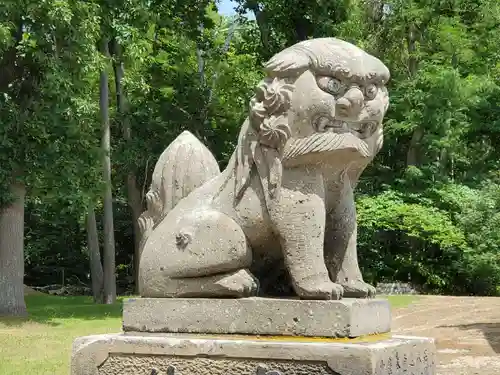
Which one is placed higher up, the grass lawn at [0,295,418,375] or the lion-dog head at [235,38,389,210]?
the lion-dog head at [235,38,389,210]

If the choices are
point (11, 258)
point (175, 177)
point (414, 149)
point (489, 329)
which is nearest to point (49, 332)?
point (11, 258)

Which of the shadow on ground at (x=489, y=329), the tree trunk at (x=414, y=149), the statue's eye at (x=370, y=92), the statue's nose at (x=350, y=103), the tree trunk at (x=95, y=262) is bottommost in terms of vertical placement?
the shadow on ground at (x=489, y=329)

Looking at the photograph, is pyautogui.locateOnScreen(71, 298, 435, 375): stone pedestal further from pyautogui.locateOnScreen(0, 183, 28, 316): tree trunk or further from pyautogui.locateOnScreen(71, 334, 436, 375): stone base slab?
pyautogui.locateOnScreen(0, 183, 28, 316): tree trunk

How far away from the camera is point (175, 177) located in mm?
4297

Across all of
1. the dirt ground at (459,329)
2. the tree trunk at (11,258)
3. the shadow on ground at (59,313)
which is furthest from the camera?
the tree trunk at (11,258)

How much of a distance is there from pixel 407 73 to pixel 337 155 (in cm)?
2044

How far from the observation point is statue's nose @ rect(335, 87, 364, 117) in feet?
12.3

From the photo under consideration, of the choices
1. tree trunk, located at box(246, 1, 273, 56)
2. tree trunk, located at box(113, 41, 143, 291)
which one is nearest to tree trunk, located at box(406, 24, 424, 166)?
tree trunk, located at box(246, 1, 273, 56)

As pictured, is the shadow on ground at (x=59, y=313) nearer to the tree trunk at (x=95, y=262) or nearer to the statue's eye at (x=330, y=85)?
the tree trunk at (x=95, y=262)

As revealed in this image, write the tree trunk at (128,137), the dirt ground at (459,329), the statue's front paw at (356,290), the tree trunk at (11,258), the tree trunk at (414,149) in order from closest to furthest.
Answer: the statue's front paw at (356,290) → the dirt ground at (459,329) → the tree trunk at (11,258) → the tree trunk at (128,137) → the tree trunk at (414,149)

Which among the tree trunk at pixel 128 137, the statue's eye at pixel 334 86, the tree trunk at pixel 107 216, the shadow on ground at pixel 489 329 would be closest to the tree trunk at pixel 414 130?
the tree trunk at pixel 128 137

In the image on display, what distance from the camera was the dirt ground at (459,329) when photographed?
9.43 m

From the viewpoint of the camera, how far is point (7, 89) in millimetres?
15203

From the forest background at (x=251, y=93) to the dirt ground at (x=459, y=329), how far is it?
373 centimetres
